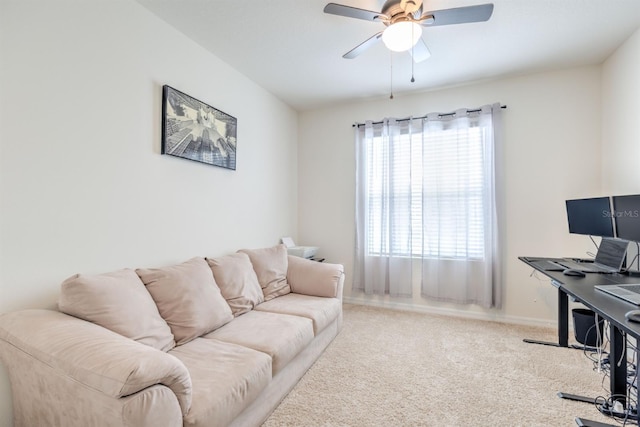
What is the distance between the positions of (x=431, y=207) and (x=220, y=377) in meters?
2.88

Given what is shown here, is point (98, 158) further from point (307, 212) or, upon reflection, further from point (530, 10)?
point (530, 10)

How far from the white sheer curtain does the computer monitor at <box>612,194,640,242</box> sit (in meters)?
1.09

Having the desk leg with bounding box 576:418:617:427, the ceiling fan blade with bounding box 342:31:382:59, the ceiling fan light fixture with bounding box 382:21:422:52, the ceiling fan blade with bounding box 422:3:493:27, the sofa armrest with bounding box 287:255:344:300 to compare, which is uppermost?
the ceiling fan blade with bounding box 342:31:382:59

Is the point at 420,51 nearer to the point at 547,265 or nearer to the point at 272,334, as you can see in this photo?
the point at 547,265

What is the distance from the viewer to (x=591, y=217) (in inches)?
92.8

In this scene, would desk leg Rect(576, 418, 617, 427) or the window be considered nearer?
desk leg Rect(576, 418, 617, 427)

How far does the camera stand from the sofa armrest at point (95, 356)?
983mm

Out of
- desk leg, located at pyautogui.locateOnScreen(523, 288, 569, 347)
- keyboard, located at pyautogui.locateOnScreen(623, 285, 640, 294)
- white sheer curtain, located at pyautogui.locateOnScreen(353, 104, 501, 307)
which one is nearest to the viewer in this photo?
keyboard, located at pyautogui.locateOnScreen(623, 285, 640, 294)

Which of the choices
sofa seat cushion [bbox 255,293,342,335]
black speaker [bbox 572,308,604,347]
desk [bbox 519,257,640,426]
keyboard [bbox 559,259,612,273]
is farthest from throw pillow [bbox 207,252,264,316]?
black speaker [bbox 572,308,604,347]

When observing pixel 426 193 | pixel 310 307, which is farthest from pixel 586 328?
pixel 310 307

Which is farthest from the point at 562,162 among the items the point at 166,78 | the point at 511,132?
the point at 166,78

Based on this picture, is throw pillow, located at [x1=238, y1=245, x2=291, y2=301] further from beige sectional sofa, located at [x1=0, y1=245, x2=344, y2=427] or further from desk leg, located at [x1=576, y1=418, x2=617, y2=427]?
desk leg, located at [x1=576, y1=418, x2=617, y2=427]

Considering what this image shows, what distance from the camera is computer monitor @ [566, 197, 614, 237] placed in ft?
7.16

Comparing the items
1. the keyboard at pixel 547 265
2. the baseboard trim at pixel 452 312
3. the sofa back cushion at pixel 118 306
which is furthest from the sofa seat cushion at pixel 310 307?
the keyboard at pixel 547 265
